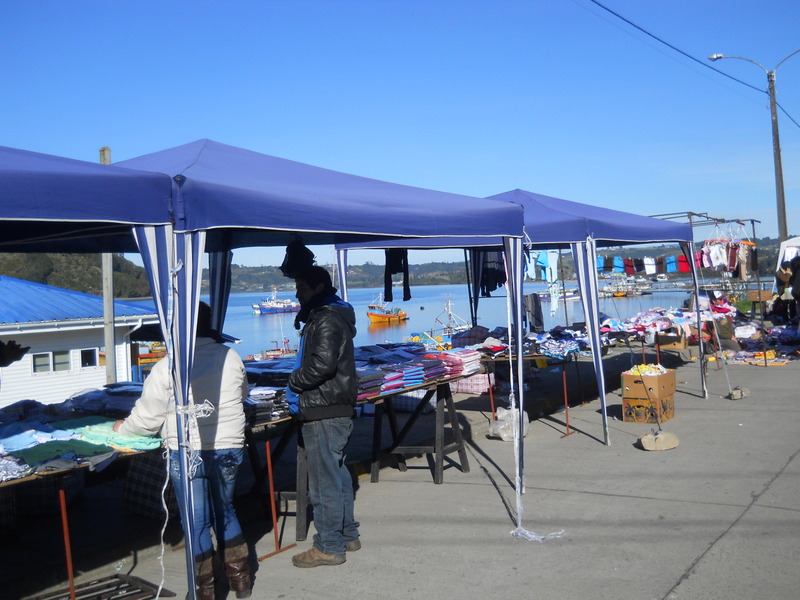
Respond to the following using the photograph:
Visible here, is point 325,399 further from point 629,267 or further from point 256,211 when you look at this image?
point 629,267

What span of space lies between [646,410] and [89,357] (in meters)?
18.8

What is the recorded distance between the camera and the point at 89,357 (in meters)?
23.1

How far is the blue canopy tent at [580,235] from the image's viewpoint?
26.7 ft

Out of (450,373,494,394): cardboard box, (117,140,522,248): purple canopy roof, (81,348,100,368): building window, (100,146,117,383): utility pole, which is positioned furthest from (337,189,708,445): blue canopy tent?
(81,348,100,368): building window

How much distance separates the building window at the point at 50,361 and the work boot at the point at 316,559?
63.4ft

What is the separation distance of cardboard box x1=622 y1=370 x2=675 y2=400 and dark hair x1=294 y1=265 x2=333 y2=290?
18.7ft

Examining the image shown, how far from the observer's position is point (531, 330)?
12.8m

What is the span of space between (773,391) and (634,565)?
26.7 ft

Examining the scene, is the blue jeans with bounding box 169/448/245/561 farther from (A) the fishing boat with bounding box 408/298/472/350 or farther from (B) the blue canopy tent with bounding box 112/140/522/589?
(A) the fishing boat with bounding box 408/298/472/350

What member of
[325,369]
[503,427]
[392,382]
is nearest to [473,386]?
[503,427]

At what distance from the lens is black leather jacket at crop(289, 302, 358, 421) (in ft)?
16.0

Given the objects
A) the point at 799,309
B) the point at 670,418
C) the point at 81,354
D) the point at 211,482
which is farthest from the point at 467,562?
the point at 81,354

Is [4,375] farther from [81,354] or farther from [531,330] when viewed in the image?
[531,330]

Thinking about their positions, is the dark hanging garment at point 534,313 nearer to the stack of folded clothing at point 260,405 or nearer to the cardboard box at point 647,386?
the cardboard box at point 647,386
